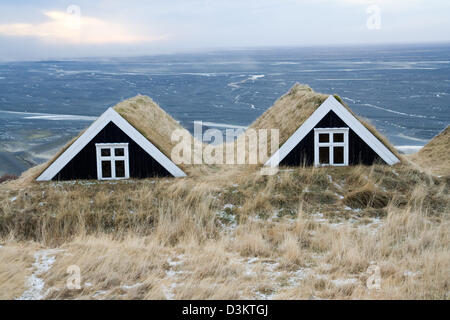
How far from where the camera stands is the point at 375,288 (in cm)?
904

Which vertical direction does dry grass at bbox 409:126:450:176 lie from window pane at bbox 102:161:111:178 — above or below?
below

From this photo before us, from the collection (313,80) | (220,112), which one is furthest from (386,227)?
(313,80)

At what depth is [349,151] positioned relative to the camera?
1761 centimetres

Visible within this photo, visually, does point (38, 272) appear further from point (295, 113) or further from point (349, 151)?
point (295, 113)

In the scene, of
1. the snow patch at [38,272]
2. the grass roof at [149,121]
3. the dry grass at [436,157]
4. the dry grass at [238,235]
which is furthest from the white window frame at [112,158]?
the dry grass at [436,157]

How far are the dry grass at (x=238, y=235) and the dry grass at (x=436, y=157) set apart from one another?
3.61 metres

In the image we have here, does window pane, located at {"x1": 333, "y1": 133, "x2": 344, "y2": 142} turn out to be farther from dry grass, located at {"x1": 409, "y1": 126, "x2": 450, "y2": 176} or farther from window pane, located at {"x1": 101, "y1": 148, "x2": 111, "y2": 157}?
window pane, located at {"x1": 101, "y1": 148, "x2": 111, "y2": 157}

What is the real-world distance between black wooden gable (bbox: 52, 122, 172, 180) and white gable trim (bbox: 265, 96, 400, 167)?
4291 mm

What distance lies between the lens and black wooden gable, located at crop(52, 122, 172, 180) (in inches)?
659

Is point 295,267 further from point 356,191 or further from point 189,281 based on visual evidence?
point 356,191

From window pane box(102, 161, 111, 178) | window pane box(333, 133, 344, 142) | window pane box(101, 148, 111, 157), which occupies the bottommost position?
window pane box(102, 161, 111, 178)

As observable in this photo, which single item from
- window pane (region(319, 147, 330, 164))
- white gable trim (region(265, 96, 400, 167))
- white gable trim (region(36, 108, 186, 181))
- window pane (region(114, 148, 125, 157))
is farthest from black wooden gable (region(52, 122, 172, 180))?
window pane (region(319, 147, 330, 164))

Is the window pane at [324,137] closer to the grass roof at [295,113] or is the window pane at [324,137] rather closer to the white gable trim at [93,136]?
the grass roof at [295,113]

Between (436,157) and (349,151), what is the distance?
8.03m
